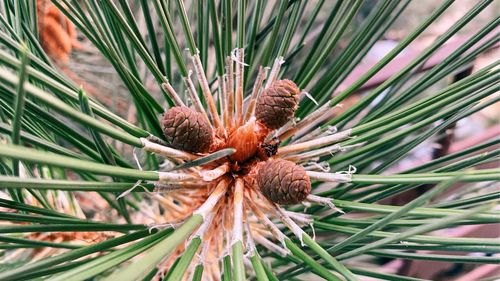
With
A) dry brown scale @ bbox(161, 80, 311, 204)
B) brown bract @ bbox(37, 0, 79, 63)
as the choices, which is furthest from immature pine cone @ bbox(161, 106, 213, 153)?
brown bract @ bbox(37, 0, 79, 63)

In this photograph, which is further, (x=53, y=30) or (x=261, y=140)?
(x=53, y=30)

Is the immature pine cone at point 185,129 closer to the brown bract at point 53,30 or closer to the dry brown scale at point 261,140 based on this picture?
the dry brown scale at point 261,140

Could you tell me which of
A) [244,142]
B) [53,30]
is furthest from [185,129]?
[53,30]

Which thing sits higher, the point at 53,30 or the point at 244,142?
the point at 53,30

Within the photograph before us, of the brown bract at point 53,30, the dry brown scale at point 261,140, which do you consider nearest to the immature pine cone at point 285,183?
the dry brown scale at point 261,140

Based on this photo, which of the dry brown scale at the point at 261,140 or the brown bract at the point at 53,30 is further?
the brown bract at the point at 53,30

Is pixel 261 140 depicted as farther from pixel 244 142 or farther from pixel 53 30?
pixel 53 30
